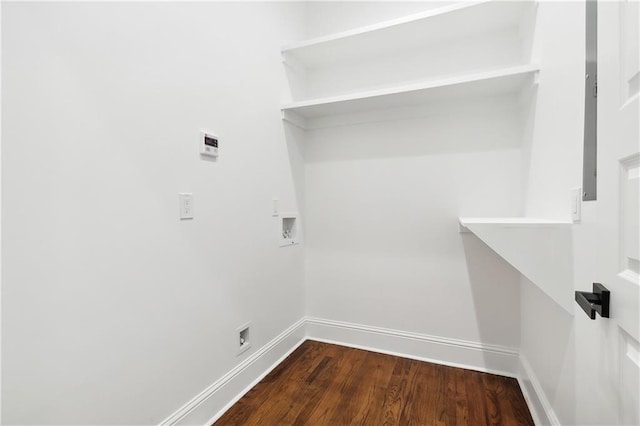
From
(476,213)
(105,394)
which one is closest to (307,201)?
(476,213)

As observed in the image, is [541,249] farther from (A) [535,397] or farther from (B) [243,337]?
(B) [243,337]

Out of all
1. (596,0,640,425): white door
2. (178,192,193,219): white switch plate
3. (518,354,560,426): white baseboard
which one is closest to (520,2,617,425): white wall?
(518,354,560,426): white baseboard

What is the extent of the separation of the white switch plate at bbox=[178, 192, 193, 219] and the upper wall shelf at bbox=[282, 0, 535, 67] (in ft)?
4.51

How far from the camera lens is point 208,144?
4.97 feet

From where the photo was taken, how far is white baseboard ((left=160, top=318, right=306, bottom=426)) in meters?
1.43

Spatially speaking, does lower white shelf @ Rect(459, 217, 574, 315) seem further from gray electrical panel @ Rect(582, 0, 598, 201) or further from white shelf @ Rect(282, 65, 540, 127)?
white shelf @ Rect(282, 65, 540, 127)

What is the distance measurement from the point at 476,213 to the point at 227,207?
5.31ft

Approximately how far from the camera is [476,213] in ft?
6.63

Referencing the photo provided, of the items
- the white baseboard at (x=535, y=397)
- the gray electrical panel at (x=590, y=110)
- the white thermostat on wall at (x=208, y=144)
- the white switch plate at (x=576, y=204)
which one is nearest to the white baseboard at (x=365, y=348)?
the white baseboard at (x=535, y=397)

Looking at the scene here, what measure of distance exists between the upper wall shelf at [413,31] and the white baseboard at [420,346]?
2097 mm

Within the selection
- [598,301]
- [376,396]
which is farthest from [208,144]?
[376,396]

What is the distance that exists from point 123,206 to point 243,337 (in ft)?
3.53

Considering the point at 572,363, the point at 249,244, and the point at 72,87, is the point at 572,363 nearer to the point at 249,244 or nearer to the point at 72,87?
the point at 249,244

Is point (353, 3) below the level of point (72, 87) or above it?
above
